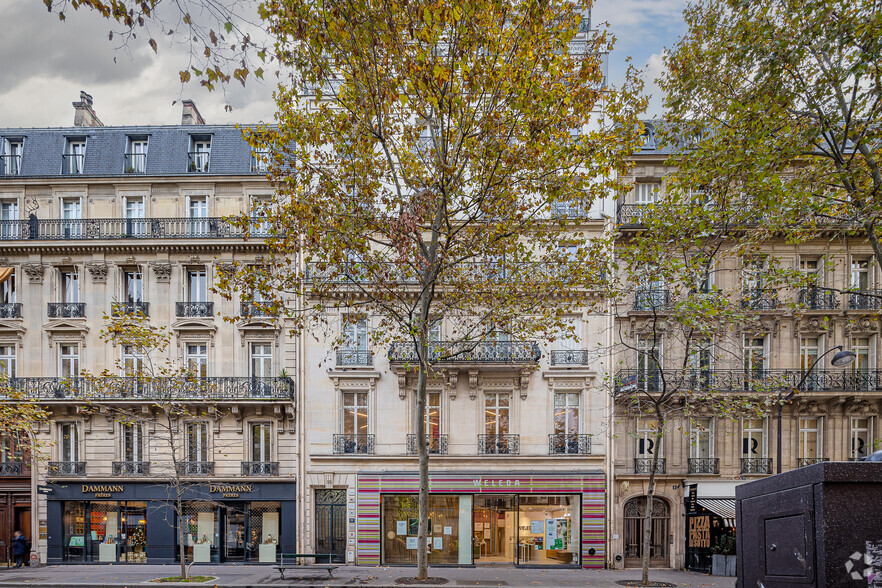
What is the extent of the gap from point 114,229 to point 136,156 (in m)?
3.25

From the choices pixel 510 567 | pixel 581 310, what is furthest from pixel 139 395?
pixel 581 310

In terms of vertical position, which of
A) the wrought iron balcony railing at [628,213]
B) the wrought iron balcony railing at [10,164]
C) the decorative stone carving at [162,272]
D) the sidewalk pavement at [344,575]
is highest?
the wrought iron balcony railing at [10,164]

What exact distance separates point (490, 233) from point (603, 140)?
332 centimetres

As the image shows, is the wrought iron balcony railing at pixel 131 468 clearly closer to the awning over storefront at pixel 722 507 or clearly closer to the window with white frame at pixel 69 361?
the window with white frame at pixel 69 361

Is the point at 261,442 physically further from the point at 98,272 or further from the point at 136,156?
the point at 136,156

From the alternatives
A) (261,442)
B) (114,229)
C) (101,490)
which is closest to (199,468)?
(261,442)

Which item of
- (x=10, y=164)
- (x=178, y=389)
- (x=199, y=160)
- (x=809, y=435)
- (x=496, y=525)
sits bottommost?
(x=496, y=525)

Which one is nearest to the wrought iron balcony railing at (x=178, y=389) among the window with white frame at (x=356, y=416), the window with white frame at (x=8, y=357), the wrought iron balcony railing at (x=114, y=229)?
the window with white frame at (x=8, y=357)

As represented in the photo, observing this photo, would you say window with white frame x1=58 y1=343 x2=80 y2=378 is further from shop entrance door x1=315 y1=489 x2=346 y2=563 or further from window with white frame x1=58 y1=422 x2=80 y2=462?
shop entrance door x1=315 y1=489 x2=346 y2=563

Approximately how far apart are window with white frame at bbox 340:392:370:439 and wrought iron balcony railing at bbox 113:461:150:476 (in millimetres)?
7629

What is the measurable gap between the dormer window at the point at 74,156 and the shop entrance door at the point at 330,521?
16557 millimetres

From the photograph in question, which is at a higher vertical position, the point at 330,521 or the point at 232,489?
the point at 232,489

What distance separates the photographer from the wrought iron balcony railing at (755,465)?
68.3 feet

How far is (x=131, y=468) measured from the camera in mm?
21391
